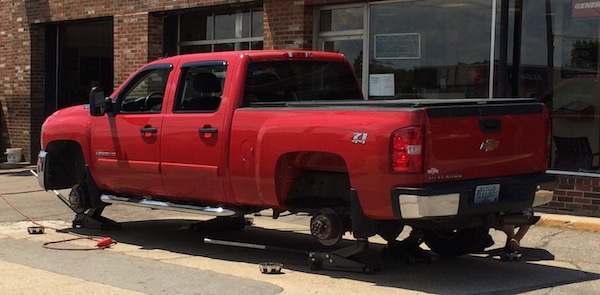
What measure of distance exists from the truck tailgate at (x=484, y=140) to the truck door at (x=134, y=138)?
10.8ft

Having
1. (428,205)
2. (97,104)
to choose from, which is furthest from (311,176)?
(97,104)

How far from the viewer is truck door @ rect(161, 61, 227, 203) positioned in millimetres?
8031

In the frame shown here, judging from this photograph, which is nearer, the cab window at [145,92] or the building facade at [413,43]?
the cab window at [145,92]

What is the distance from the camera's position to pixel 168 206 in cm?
865

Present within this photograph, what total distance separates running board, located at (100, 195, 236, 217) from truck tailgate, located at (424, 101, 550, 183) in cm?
237

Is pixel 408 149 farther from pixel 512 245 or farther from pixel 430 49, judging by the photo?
pixel 430 49

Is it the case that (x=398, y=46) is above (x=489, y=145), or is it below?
above

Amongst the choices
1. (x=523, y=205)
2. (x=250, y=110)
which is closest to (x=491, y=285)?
(x=523, y=205)

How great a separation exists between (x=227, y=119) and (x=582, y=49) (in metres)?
5.44

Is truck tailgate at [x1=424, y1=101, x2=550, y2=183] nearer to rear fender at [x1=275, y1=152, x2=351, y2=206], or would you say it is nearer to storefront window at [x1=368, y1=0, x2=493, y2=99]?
rear fender at [x1=275, y1=152, x2=351, y2=206]

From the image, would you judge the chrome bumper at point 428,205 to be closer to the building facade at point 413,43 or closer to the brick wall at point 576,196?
the brick wall at point 576,196

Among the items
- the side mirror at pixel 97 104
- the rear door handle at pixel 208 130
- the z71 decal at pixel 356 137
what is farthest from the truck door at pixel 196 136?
the z71 decal at pixel 356 137

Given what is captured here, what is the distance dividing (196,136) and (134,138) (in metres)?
1.06

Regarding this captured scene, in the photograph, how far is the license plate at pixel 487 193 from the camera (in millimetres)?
6809
